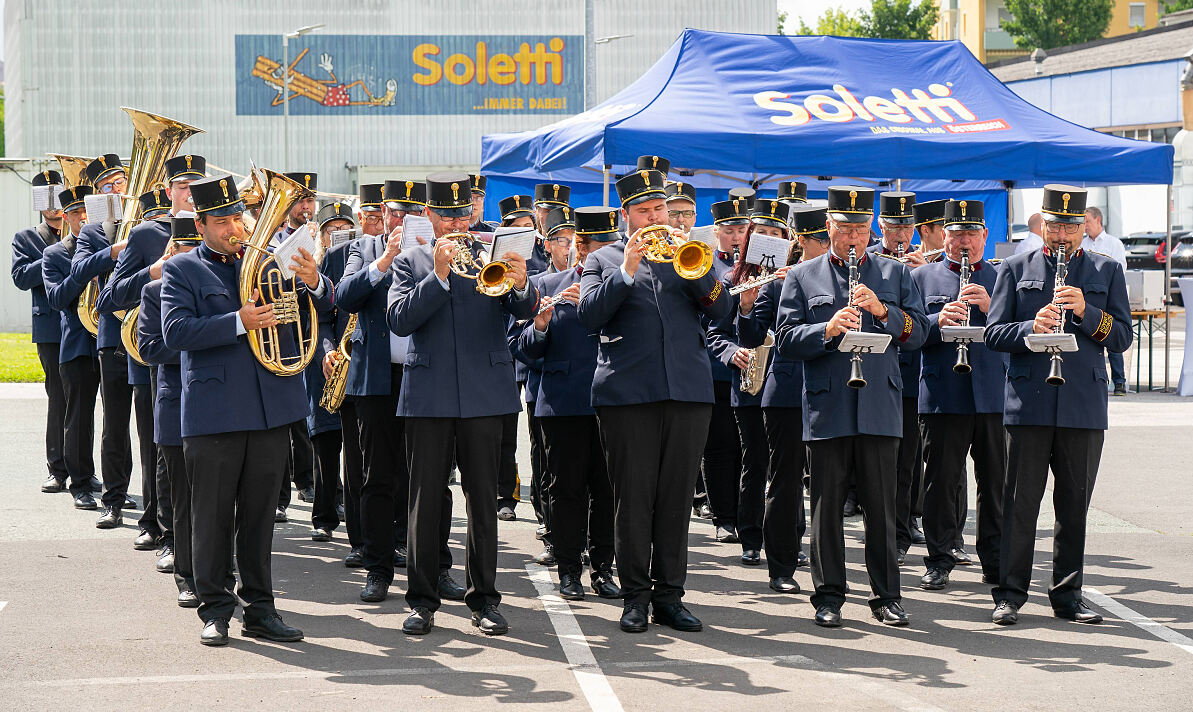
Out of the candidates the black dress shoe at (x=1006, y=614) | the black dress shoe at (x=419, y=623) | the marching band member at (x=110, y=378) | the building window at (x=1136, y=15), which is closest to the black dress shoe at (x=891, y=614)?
the black dress shoe at (x=1006, y=614)

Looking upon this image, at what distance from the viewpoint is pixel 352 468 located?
845cm

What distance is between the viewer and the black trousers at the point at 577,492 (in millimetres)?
7742

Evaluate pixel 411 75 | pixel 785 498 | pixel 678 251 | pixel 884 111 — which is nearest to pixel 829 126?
pixel 884 111

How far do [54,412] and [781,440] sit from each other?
19.8ft

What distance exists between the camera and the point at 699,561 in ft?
28.2

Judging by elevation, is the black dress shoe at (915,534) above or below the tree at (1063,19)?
below

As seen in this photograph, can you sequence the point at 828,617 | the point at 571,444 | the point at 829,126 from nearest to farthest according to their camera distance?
the point at 828,617 < the point at 571,444 < the point at 829,126

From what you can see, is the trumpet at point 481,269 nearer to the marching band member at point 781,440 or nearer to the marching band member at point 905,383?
the marching band member at point 781,440

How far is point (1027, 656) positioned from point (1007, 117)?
28.4ft

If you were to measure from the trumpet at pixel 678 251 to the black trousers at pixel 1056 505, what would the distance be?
1.89 meters

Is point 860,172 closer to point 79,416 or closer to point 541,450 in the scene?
point 541,450

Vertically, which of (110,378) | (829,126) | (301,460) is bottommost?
(301,460)

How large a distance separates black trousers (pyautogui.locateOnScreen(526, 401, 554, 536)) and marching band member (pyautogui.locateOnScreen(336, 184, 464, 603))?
2.69 feet

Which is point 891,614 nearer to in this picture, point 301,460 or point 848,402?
point 848,402
